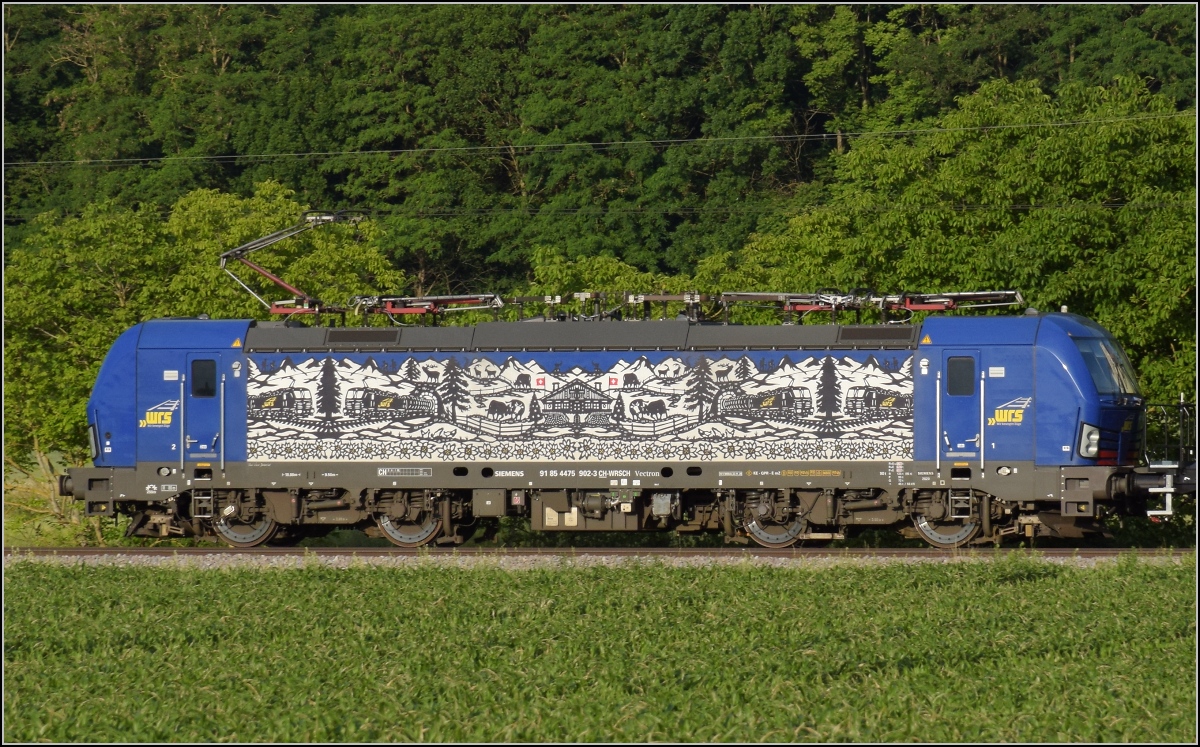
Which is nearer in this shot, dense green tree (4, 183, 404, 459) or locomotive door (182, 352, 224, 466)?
locomotive door (182, 352, 224, 466)

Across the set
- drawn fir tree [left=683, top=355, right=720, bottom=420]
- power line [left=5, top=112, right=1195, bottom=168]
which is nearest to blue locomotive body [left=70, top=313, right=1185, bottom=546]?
drawn fir tree [left=683, top=355, right=720, bottom=420]

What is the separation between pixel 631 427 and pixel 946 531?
17.4ft

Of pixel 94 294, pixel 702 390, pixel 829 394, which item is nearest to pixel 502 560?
pixel 702 390

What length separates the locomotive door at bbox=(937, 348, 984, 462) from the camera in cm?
2288

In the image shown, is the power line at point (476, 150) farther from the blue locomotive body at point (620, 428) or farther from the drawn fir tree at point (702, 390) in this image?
the drawn fir tree at point (702, 390)

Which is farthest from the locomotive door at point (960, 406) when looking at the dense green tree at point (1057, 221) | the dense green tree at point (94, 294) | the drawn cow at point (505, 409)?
the dense green tree at point (94, 294)

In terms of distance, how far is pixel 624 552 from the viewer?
23.2 m

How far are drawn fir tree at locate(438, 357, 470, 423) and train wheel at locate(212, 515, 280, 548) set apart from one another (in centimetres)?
361

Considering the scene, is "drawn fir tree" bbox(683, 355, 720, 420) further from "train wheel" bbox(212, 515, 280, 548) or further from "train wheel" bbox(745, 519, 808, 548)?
"train wheel" bbox(212, 515, 280, 548)

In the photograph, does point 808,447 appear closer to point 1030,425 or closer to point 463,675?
point 1030,425

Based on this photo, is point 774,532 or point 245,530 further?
point 245,530

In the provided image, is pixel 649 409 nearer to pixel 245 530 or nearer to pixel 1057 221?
pixel 245 530

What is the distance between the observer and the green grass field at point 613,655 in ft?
39.2

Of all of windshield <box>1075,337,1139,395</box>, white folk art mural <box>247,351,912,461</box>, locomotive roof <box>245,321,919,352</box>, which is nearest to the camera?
windshield <box>1075,337,1139,395</box>
